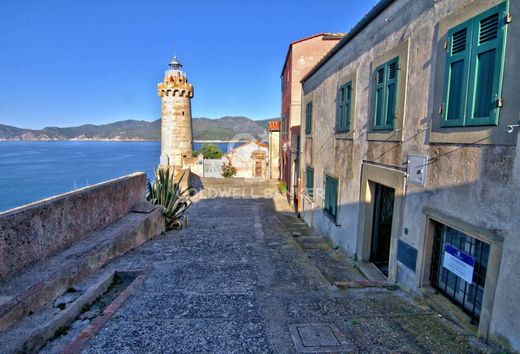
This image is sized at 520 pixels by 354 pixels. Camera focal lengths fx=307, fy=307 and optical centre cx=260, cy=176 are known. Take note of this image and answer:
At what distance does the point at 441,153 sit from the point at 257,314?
3.30 m

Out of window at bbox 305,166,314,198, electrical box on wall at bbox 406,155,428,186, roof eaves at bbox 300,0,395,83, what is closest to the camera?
electrical box on wall at bbox 406,155,428,186

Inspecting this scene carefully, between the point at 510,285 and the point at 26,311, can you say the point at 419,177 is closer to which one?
the point at 510,285

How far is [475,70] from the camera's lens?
351cm

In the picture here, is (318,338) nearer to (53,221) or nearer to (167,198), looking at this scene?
(53,221)

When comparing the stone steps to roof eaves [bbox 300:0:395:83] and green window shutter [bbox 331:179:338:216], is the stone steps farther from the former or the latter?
roof eaves [bbox 300:0:395:83]

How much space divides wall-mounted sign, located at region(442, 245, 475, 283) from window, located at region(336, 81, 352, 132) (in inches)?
167

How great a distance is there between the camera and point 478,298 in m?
3.75

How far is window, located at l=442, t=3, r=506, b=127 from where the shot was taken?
10.5 ft

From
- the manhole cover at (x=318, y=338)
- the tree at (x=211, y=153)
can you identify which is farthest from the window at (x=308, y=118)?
the tree at (x=211, y=153)

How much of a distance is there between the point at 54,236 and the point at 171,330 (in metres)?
3.06

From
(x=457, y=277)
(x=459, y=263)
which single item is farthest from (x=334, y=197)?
(x=459, y=263)

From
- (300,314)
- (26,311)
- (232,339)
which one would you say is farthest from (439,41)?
(26,311)

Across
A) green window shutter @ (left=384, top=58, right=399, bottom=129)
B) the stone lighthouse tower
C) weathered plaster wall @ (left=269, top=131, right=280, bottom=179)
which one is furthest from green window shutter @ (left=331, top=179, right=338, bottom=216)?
the stone lighthouse tower

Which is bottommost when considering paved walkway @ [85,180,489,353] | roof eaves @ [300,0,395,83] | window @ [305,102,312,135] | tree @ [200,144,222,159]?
tree @ [200,144,222,159]
